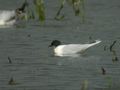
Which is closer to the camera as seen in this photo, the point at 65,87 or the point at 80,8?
the point at 80,8

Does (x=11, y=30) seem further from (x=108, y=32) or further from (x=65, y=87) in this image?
(x=65, y=87)

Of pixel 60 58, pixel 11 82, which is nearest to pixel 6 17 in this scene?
pixel 60 58

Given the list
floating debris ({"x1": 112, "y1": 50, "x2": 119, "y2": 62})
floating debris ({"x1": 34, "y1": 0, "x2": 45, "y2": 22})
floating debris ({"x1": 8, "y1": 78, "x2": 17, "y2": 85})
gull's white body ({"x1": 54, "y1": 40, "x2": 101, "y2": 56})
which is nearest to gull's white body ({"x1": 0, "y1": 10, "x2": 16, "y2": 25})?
gull's white body ({"x1": 54, "y1": 40, "x2": 101, "y2": 56})

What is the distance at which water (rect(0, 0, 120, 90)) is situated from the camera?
1016 centimetres

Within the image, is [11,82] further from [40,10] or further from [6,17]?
[6,17]

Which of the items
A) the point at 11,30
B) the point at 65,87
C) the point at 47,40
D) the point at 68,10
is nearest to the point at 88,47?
the point at 47,40

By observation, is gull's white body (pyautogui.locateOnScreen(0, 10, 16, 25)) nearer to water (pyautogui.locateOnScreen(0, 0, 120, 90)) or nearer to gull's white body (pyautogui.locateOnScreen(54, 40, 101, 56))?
water (pyautogui.locateOnScreen(0, 0, 120, 90))

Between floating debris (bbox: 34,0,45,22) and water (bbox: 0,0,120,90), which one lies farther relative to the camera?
water (bbox: 0,0,120,90)

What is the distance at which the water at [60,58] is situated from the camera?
33.3 feet

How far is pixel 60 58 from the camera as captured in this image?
1289cm

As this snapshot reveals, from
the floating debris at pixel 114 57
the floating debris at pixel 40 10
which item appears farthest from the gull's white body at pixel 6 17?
the floating debris at pixel 40 10

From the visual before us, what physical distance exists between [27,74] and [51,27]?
6.34 m

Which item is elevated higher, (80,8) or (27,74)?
(80,8)

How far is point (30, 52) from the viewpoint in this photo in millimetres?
13523
